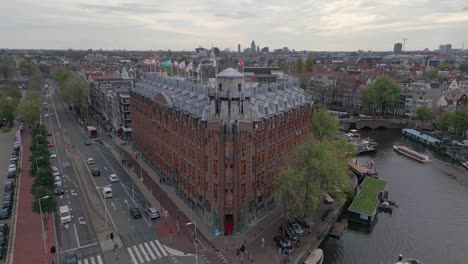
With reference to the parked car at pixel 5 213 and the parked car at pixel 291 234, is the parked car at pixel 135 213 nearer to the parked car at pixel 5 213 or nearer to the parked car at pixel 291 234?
the parked car at pixel 5 213

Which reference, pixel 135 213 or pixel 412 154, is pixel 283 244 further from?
pixel 412 154

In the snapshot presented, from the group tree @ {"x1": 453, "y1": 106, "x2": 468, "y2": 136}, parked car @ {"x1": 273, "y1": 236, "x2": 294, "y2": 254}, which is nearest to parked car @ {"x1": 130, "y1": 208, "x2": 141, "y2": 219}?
parked car @ {"x1": 273, "y1": 236, "x2": 294, "y2": 254}

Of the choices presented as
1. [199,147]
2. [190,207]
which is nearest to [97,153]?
[190,207]

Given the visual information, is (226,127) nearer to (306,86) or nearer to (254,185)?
(254,185)

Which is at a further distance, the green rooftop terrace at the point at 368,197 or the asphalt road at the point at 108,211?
the green rooftop terrace at the point at 368,197

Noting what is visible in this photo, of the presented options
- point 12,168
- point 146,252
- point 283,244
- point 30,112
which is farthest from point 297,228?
point 30,112

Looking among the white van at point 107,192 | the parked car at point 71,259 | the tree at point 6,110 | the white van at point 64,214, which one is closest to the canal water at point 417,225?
the parked car at point 71,259

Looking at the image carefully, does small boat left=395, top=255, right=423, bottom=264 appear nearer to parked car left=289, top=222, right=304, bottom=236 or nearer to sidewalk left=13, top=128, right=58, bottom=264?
parked car left=289, top=222, right=304, bottom=236
